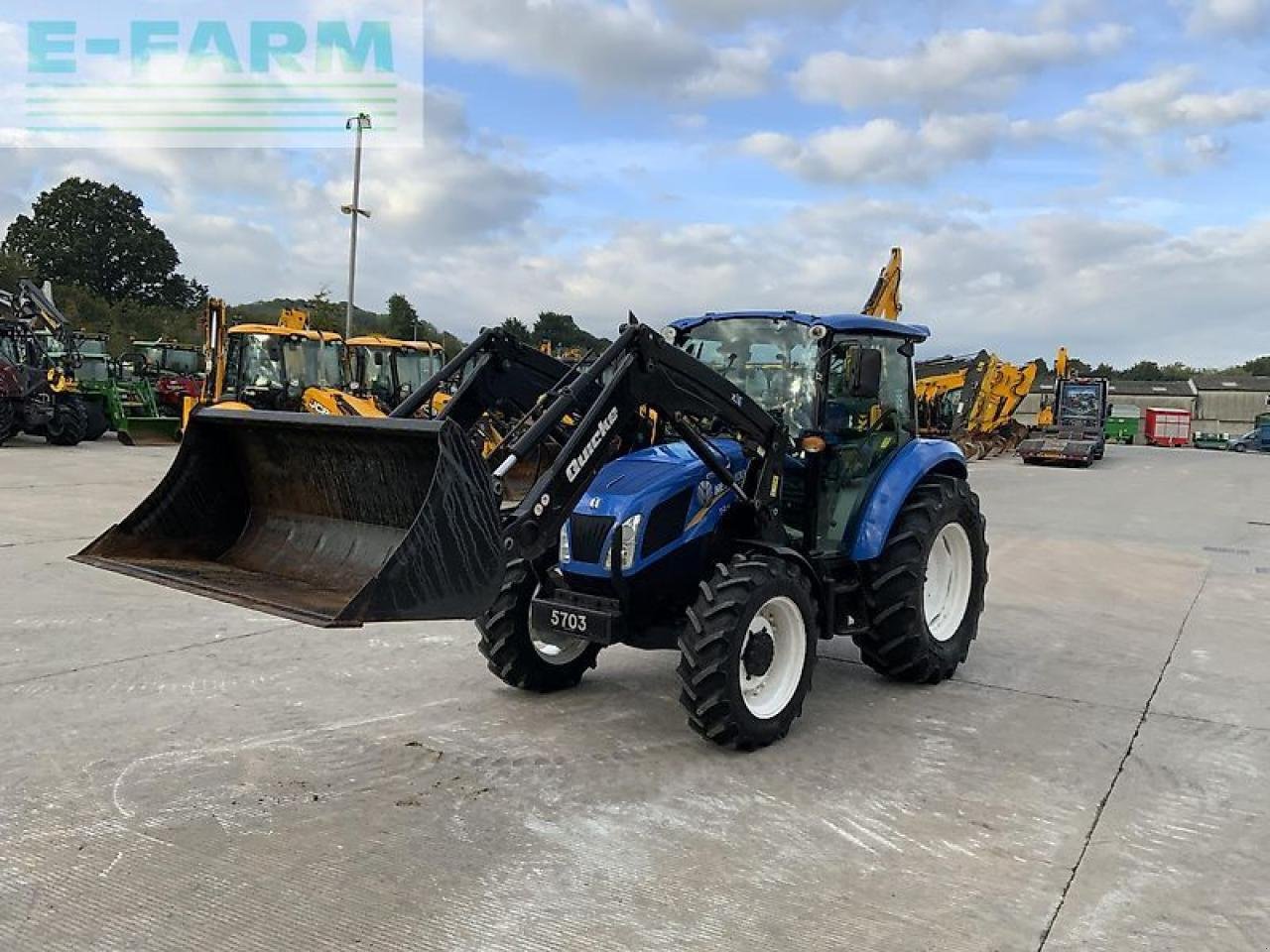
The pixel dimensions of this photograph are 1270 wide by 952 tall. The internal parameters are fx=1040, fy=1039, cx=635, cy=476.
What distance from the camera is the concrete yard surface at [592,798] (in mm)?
3373

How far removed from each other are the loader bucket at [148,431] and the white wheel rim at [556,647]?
20356mm

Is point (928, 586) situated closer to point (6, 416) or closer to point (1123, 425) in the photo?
point (6, 416)

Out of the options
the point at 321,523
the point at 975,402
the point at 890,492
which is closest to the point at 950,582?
the point at 890,492

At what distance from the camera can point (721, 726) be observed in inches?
185

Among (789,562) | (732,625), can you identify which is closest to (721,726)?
(732,625)

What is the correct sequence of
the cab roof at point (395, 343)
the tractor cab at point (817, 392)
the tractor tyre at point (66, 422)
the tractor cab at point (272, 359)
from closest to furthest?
the tractor cab at point (817, 392) → the tractor cab at point (272, 359) → the cab roof at point (395, 343) → the tractor tyre at point (66, 422)

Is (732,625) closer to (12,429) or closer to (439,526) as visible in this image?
(439,526)

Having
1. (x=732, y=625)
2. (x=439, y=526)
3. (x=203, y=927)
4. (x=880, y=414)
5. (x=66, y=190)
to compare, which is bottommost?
(x=203, y=927)

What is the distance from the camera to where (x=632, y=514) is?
494 centimetres

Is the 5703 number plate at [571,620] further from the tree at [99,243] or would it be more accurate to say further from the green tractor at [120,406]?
the tree at [99,243]

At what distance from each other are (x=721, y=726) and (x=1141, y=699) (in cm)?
291

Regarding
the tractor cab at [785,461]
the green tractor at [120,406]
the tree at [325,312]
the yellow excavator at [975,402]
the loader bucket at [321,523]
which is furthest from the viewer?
the tree at [325,312]

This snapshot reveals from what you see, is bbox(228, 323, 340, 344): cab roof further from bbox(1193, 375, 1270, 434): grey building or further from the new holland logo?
bbox(1193, 375, 1270, 434): grey building

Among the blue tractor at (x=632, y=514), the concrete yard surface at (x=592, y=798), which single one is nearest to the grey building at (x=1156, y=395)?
the blue tractor at (x=632, y=514)
